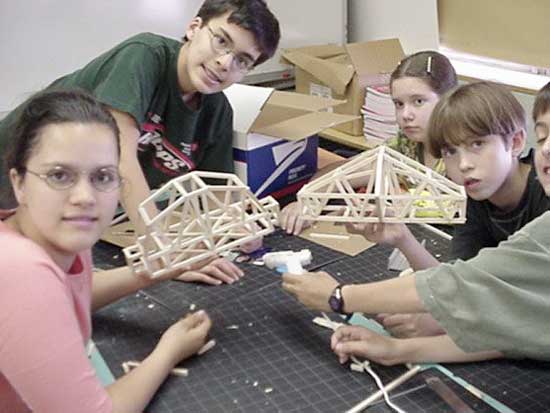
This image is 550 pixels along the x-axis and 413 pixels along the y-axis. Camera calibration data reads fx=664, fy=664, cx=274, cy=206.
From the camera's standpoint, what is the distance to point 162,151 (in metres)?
2.07

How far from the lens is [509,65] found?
10.1ft

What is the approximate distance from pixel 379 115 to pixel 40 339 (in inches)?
88.7

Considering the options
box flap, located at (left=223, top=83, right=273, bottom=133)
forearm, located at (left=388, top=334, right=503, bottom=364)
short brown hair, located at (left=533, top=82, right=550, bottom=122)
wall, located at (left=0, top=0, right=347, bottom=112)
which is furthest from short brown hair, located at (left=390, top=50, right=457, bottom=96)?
wall, located at (left=0, top=0, right=347, bottom=112)

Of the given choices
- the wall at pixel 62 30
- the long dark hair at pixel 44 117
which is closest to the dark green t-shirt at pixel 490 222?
the long dark hair at pixel 44 117

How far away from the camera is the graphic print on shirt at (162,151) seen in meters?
2.02

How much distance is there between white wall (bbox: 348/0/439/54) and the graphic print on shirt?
172 centimetres

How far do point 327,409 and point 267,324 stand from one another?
1.09 ft

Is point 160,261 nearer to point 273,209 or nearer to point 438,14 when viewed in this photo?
point 273,209

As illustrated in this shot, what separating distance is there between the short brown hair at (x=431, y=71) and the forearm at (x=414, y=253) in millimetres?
758

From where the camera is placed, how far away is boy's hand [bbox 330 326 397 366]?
51.9 inches

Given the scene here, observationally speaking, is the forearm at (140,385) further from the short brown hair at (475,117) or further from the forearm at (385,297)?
the short brown hair at (475,117)

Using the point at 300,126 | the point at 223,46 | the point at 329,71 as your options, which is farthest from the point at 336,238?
the point at 329,71

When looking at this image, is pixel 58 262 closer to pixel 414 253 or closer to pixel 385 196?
pixel 385 196

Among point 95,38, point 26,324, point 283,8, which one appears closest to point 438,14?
point 283,8
